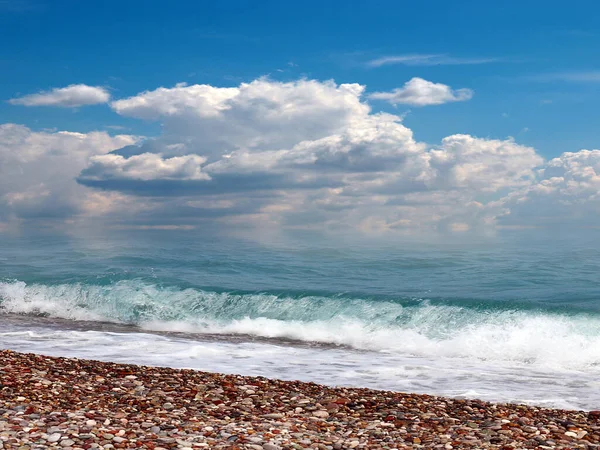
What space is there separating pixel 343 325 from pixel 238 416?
13237 mm

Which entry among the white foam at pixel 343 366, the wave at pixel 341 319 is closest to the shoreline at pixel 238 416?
the white foam at pixel 343 366

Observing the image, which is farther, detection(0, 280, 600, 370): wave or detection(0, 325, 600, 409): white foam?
detection(0, 280, 600, 370): wave

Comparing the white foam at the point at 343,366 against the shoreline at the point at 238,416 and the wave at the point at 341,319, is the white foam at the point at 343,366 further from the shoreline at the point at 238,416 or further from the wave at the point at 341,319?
the shoreline at the point at 238,416

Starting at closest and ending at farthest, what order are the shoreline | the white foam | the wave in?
1. the shoreline
2. the white foam
3. the wave

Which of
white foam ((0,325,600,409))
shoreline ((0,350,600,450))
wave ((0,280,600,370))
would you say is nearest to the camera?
shoreline ((0,350,600,450))

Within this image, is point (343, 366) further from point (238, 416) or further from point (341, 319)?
point (341, 319)

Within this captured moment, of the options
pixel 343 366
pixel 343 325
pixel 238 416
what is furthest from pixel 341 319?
pixel 238 416

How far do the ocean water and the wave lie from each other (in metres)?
0.06

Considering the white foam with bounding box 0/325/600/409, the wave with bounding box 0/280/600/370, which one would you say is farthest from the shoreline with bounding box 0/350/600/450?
the wave with bounding box 0/280/600/370

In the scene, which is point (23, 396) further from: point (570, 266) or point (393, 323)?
point (570, 266)

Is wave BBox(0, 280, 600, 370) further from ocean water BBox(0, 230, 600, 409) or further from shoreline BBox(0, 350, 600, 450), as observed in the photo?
shoreline BBox(0, 350, 600, 450)

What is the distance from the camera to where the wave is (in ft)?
64.0

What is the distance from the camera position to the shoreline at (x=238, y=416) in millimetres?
8547

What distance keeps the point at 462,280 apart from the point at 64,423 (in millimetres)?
29310
